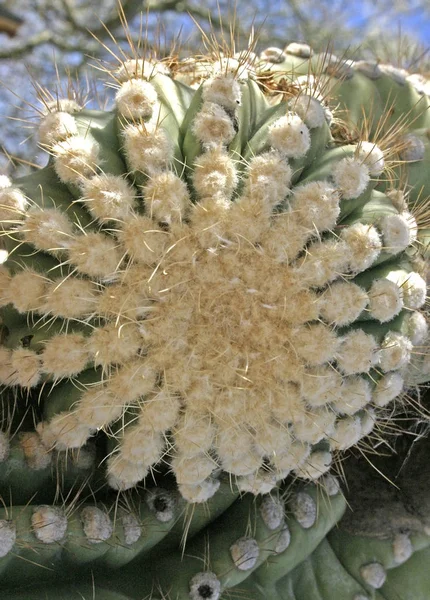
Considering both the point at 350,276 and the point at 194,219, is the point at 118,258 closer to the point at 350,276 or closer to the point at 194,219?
the point at 194,219

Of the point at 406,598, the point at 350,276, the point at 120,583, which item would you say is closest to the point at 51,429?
the point at 120,583

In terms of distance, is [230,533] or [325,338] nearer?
Answer: [325,338]

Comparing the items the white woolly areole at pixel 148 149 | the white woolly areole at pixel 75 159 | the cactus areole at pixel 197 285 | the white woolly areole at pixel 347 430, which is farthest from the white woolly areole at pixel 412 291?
the white woolly areole at pixel 75 159

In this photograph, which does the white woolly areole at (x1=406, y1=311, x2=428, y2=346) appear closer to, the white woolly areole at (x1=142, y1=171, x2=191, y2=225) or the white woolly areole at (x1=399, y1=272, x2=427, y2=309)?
the white woolly areole at (x1=399, y1=272, x2=427, y2=309)

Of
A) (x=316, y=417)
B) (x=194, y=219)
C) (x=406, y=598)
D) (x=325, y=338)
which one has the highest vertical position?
(x=194, y=219)

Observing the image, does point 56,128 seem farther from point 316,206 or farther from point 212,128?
point 316,206

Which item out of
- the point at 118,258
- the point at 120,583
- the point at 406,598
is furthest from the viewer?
the point at 406,598
